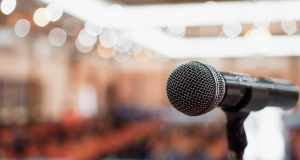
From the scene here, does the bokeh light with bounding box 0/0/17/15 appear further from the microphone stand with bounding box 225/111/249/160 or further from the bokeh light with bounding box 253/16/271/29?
the bokeh light with bounding box 253/16/271/29

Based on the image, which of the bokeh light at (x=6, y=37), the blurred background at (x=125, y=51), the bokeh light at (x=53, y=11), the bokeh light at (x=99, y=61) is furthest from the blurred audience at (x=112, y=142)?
the bokeh light at (x=99, y=61)

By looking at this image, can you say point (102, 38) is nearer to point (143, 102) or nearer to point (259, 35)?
point (259, 35)

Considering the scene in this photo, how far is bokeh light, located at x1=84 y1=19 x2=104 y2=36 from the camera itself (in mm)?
5680

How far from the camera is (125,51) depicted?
329 inches

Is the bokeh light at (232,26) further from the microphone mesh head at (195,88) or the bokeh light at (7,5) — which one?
the microphone mesh head at (195,88)

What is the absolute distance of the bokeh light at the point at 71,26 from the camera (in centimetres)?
573

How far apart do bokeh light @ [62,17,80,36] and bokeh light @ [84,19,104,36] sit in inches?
9.0

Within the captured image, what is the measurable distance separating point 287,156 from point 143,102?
11619 mm

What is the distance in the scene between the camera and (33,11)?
15.0ft

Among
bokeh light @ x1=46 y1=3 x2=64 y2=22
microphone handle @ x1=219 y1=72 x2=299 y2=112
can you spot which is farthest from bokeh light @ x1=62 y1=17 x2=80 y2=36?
microphone handle @ x1=219 y1=72 x2=299 y2=112

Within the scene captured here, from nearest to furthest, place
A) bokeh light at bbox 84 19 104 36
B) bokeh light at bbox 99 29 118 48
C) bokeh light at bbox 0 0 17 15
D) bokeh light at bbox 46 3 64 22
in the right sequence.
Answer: bokeh light at bbox 0 0 17 15 → bokeh light at bbox 46 3 64 22 → bokeh light at bbox 84 19 104 36 → bokeh light at bbox 99 29 118 48

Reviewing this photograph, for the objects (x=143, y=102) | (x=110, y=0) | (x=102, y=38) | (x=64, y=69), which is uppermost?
(x=110, y=0)

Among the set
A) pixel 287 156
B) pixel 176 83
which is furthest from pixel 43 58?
pixel 176 83

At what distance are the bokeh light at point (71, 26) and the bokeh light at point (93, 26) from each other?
0.75ft
